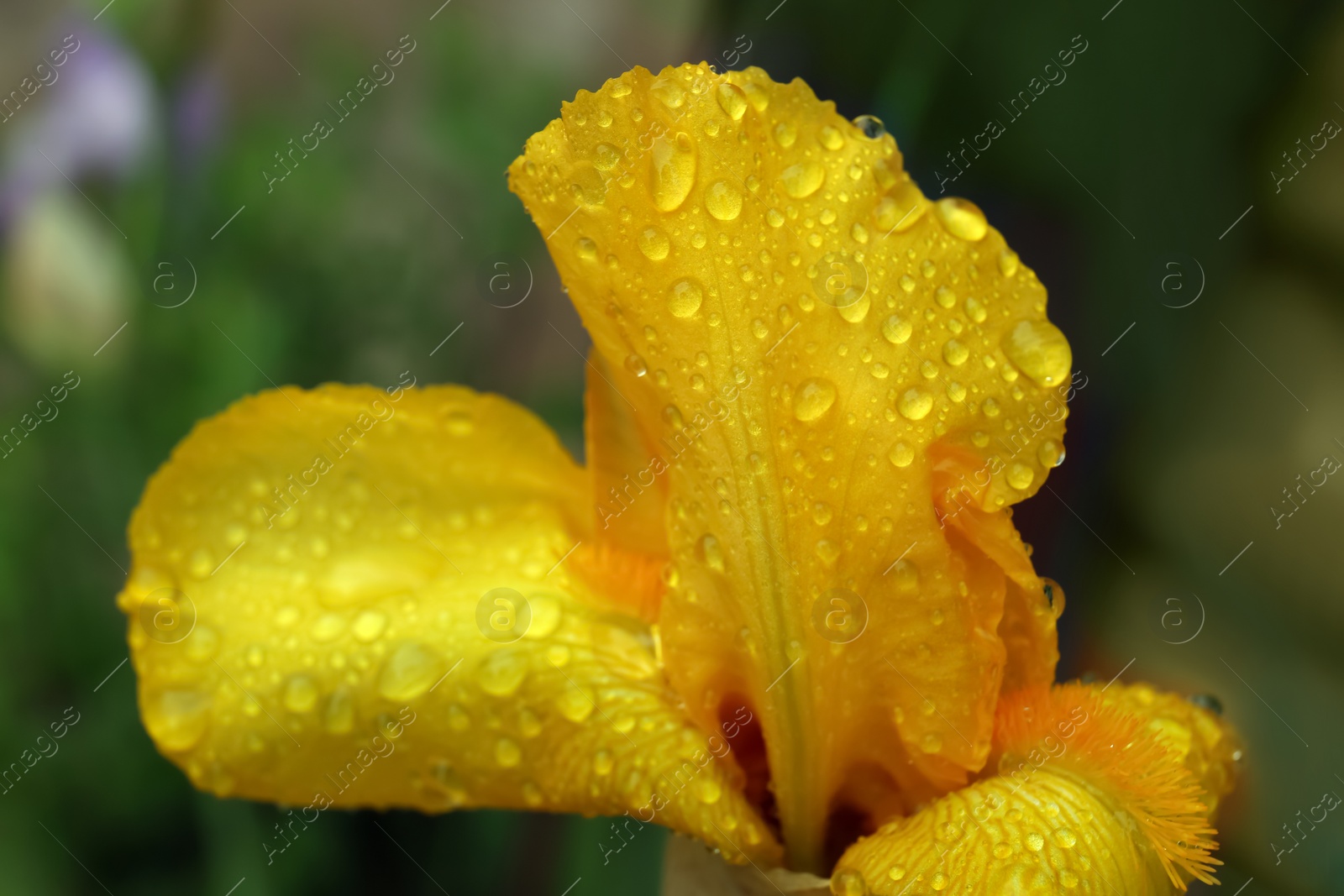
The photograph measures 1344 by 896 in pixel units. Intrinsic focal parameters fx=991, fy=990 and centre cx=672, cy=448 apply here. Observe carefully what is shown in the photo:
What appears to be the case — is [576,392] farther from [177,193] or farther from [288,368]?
[177,193]

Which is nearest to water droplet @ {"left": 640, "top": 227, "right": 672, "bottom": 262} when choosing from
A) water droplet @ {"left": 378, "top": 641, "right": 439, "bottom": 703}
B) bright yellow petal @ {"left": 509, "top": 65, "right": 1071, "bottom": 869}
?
bright yellow petal @ {"left": 509, "top": 65, "right": 1071, "bottom": 869}

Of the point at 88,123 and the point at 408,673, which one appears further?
the point at 88,123

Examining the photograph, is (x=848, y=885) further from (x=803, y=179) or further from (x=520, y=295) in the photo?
(x=520, y=295)

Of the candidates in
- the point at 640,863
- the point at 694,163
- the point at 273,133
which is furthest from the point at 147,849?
the point at 694,163

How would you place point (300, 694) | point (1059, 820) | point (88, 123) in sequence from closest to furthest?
point (1059, 820) < point (300, 694) < point (88, 123)

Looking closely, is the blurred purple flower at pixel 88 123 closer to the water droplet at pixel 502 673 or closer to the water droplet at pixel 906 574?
the water droplet at pixel 502 673

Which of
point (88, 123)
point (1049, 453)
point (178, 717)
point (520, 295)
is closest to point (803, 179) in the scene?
point (1049, 453)
